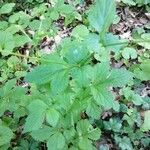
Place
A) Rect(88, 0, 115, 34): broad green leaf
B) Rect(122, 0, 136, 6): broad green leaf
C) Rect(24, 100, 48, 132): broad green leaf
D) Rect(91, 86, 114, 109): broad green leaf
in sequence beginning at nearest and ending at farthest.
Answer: Rect(88, 0, 115, 34): broad green leaf < Rect(91, 86, 114, 109): broad green leaf < Rect(24, 100, 48, 132): broad green leaf < Rect(122, 0, 136, 6): broad green leaf

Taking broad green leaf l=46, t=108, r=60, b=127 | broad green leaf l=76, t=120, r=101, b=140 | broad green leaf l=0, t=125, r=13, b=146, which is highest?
broad green leaf l=46, t=108, r=60, b=127

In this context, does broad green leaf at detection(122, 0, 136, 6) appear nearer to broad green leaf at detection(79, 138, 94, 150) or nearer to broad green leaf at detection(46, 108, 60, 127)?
broad green leaf at detection(79, 138, 94, 150)

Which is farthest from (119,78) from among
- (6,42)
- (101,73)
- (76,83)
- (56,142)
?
(6,42)

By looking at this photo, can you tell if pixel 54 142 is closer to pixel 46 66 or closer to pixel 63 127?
pixel 63 127

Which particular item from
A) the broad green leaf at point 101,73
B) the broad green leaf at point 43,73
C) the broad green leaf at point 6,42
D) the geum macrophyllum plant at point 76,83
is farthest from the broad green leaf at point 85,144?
the broad green leaf at point 43,73

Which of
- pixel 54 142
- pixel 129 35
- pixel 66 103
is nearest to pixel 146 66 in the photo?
pixel 66 103

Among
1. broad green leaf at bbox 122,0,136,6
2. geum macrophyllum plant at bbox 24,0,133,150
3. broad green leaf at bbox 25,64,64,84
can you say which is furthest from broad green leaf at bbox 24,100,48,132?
broad green leaf at bbox 122,0,136,6

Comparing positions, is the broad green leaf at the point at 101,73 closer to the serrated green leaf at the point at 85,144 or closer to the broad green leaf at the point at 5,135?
the serrated green leaf at the point at 85,144
